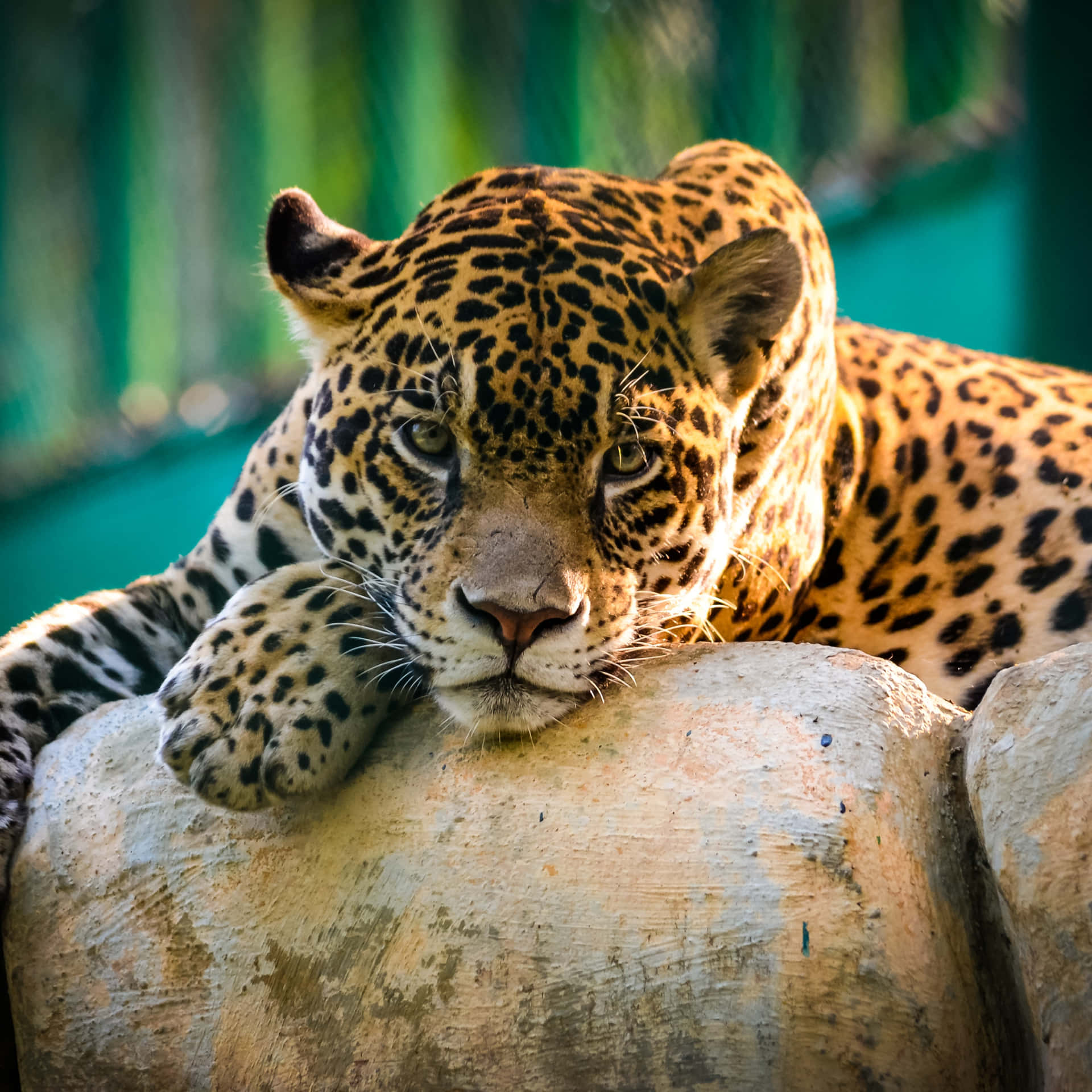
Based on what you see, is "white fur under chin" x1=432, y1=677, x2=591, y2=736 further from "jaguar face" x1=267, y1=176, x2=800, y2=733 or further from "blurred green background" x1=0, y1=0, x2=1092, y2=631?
"blurred green background" x1=0, y1=0, x2=1092, y2=631

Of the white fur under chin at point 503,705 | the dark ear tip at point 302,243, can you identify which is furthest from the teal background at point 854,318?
the white fur under chin at point 503,705

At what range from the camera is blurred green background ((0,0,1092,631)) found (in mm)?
7883

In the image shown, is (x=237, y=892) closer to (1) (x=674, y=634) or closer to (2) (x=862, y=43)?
(1) (x=674, y=634)

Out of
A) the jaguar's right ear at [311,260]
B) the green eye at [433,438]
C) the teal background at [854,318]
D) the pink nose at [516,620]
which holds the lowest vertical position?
the teal background at [854,318]

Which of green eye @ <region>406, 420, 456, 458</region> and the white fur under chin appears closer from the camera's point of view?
the white fur under chin

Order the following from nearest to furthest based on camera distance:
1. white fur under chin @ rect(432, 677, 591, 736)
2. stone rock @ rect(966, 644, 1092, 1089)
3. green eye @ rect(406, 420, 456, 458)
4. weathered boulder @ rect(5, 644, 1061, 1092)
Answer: stone rock @ rect(966, 644, 1092, 1089), weathered boulder @ rect(5, 644, 1061, 1092), white fur under chin @ rect(432, 677, 591, 736), green eye @ rect(406, 420, 456, 458)

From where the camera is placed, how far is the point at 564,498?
10.5ft

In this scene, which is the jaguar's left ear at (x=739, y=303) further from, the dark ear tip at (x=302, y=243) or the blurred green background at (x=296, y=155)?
the blurred green background at (x=296, y=155)

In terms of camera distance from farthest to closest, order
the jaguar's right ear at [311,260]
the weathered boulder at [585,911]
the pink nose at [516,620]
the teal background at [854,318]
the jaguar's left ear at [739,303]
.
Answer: the teal background at [854,318]
the jaguar's right ear at [311,260]
the jaguar's left ear at [739,303]
the pink nose at [516,620]
the weathered boulder at [585,911]

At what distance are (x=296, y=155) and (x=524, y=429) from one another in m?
6.12

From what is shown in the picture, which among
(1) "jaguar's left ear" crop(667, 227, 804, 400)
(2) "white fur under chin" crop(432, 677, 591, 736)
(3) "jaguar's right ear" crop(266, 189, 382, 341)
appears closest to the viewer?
(2) "white fur under chin" crop(432, 677, 591, 736)

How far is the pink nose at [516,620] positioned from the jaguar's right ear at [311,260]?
120 centimetres

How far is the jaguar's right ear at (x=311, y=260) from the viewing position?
12.3 feet

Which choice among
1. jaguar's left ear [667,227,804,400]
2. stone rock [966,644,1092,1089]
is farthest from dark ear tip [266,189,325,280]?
stone rock [966,644,1092,1089]
